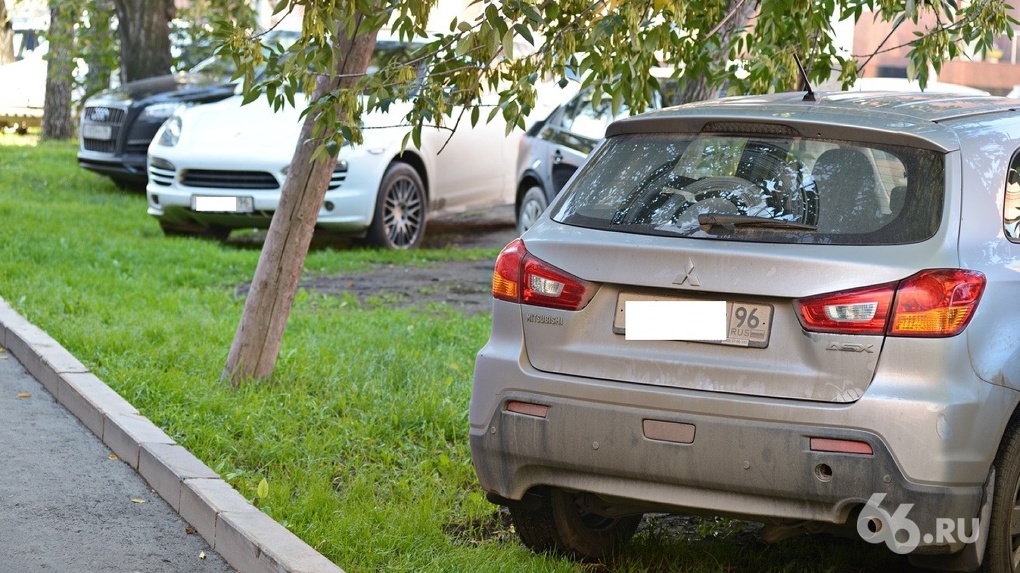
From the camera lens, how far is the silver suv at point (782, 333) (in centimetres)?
361

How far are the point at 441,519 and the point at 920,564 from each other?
67.6 inches

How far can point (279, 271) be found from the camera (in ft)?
21.8

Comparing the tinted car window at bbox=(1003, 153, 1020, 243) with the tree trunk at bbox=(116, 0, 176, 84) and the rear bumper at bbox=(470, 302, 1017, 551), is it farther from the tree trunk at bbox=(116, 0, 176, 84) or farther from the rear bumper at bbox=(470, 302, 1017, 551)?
the tree trunk at bbox=(116, 0, 176, 84)

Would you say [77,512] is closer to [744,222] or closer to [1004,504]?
[744,222]

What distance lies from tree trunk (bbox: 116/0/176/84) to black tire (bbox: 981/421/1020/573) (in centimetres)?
1534

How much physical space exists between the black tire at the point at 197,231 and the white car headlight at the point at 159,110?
259cm

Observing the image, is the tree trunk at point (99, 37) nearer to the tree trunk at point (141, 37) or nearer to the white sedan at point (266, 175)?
the tree trunk at point (141, 37)

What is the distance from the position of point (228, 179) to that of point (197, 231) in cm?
139

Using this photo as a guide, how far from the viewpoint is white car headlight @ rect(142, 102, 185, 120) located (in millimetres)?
15328

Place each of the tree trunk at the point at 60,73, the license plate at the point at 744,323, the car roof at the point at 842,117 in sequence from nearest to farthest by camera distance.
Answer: the license plate at the point at 744,323
the car roof at the point at 842,117
the tree trunk at the point at 60,73

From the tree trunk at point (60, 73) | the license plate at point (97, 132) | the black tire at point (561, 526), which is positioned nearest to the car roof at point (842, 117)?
the black tire at point (561, 526)

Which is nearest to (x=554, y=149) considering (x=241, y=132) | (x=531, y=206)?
(x=531, y=206)

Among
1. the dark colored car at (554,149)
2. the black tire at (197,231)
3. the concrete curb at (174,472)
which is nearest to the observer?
the concrete curb at (174,472)

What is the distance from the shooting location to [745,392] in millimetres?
3723
